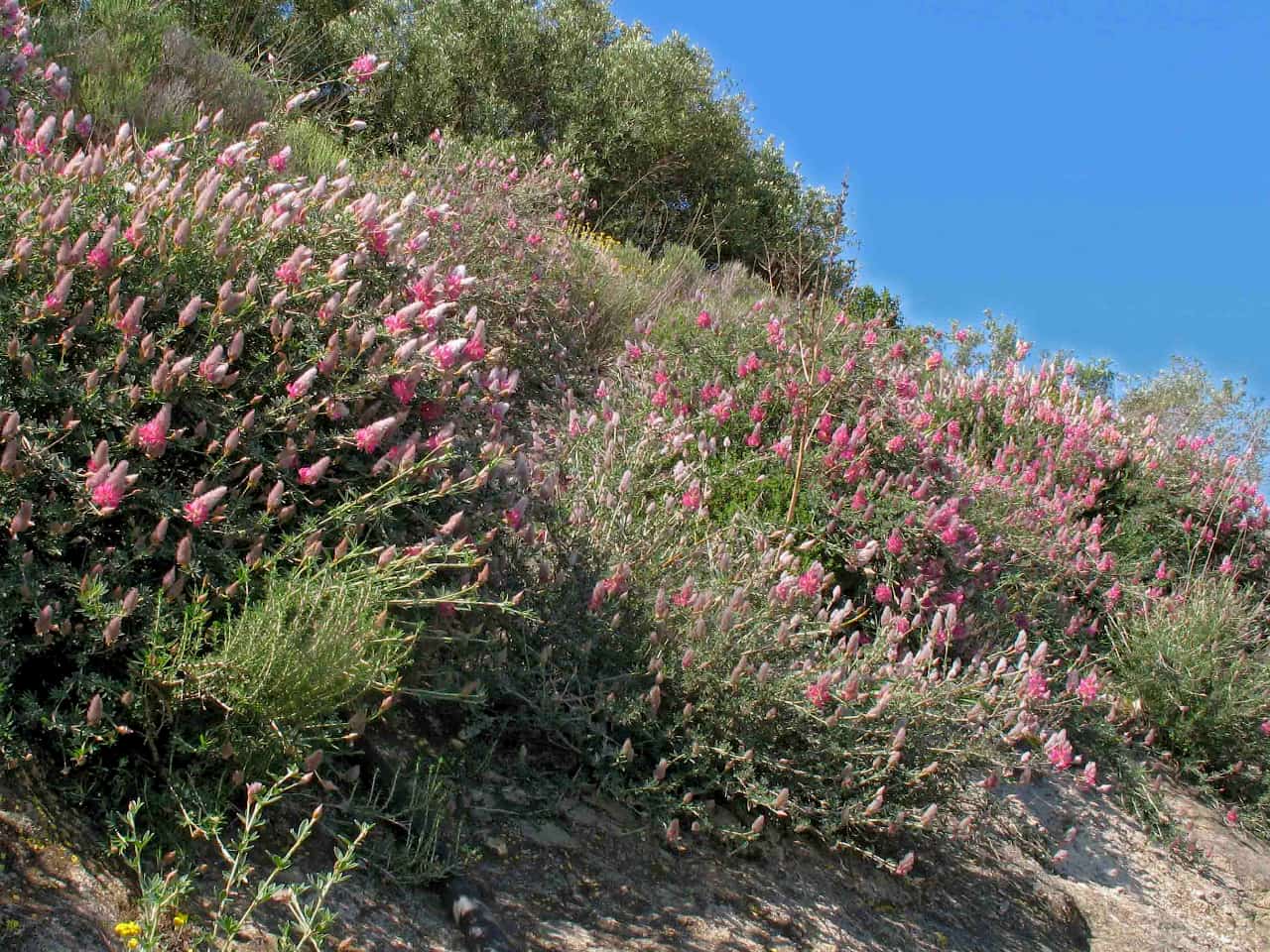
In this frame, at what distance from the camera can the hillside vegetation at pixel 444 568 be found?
2.63 m

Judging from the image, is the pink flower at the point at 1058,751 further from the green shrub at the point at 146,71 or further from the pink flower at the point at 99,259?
the green shrub at the point at 146,71

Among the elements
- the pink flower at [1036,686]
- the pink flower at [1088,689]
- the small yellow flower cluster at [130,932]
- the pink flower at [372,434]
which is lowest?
the small yellow flower cluster at [130,932]

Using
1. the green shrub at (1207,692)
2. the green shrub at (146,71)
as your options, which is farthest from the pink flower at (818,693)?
the green shrub at (146,71)

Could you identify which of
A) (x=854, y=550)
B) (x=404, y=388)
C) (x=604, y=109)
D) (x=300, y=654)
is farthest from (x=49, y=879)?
(x=604, y=109)

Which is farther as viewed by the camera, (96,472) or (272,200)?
(272,200)

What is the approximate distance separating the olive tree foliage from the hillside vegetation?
6433 mm

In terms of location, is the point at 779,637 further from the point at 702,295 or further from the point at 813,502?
the point at 702,295

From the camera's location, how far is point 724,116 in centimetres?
1474

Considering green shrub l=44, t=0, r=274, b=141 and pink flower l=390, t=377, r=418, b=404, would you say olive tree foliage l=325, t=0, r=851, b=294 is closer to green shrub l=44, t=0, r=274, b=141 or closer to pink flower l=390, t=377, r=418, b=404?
green shrub l=44, t=0, r=274, b=141

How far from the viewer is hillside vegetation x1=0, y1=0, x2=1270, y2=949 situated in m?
2.63

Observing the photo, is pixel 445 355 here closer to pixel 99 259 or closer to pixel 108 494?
pixel 99 259

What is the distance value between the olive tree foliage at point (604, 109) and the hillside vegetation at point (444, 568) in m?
6.43

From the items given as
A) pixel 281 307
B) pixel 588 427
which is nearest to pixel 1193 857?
pixel 588 427

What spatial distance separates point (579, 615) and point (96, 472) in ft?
5.15
